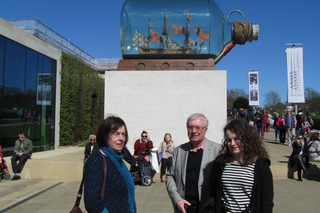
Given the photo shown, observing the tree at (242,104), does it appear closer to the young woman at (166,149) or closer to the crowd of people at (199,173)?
the young woman at (166,149)

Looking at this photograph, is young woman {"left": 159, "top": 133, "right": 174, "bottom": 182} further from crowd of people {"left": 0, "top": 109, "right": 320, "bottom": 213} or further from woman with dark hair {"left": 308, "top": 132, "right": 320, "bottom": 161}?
crowd of people {"left": 0, "top": 109, "right": 320, "bottom": 213}

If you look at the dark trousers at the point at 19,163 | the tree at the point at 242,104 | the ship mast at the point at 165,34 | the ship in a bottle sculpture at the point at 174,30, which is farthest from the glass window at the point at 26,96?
the tree at the point at 242,104

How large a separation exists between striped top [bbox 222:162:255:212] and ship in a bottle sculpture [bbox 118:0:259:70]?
5.70 meters

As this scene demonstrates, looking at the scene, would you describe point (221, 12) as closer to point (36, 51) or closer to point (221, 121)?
point (221, 121)

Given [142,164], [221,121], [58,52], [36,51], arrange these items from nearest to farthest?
[142,164] < [221,121] < [36,51] < [58,52]

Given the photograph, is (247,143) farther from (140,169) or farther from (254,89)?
(254,89)

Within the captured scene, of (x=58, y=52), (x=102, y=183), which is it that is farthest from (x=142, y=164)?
(x=58, y=52)

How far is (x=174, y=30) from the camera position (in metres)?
7.46

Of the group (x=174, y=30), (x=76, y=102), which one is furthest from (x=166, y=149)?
(x=76, y=102)

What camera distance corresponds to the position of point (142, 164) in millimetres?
6160

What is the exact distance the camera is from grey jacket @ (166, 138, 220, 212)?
222 cm

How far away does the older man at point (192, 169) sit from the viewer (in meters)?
2.22

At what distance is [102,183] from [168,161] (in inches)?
188

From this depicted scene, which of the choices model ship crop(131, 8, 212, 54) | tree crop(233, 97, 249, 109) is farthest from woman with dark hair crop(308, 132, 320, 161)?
tree crop(233, 97, 249, 109)
